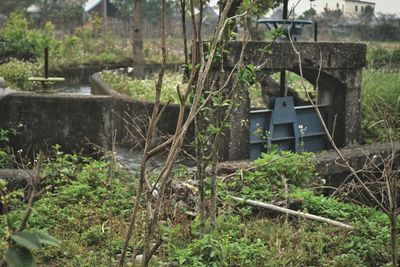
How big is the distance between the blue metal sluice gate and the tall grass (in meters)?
0.89

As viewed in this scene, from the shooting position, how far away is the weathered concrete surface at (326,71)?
7.71 meters

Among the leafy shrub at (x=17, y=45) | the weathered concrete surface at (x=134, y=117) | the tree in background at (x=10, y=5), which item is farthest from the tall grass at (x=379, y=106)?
the tree in background at (x=10, y=5)

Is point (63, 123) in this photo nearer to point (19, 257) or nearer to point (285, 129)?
point (285, 129)

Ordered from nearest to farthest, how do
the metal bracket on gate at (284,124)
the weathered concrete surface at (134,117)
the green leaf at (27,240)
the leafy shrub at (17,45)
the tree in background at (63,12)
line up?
the green leaf at (27,240) → the metal bracket on gate at (284,124) → the weathered concrete surface at (134,117) → the leafy shrub at (17,45) → the tree in background at (63,12)

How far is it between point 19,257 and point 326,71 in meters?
7.40

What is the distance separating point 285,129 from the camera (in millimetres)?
8453

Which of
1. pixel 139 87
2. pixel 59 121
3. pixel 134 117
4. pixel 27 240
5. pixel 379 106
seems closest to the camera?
pixel 27 240

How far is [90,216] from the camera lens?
5.05 m

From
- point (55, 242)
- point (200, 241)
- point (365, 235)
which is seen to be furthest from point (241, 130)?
point (55, 242)

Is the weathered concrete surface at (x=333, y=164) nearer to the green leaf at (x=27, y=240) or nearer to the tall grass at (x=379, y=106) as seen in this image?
the tall grass at (x=379, y=106)

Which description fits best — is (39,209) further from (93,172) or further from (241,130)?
(241,130)

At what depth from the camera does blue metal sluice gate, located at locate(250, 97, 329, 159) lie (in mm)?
8008

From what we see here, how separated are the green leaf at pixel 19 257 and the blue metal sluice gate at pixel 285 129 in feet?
20.4

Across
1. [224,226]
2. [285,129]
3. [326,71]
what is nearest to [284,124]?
[285,129]
